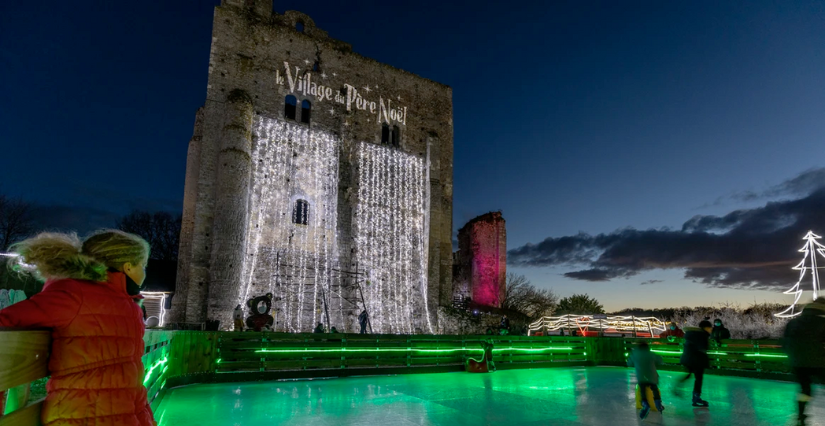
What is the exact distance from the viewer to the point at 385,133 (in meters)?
27.4

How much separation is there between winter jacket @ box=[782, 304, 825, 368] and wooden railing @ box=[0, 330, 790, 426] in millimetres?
3352

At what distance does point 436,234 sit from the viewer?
27.7 m

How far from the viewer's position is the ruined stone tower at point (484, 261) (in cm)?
3698

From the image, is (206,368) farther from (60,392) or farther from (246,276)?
(246,276)

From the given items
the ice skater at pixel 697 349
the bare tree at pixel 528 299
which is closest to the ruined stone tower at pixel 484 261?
the bare tree at pixel 528 299

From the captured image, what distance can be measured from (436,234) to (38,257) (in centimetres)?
2596

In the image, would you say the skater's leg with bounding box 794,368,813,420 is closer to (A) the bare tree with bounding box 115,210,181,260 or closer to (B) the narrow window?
(B) the narrow window

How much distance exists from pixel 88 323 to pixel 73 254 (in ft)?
0.94

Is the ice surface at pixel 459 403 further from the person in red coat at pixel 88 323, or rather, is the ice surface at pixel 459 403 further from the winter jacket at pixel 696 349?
the person in red coat at pixel 88 323

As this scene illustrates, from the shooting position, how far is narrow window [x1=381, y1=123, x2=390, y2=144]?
88.7 ft

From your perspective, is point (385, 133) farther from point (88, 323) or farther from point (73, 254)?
point (88, 323)

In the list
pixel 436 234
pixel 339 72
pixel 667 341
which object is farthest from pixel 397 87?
pixel 667 341

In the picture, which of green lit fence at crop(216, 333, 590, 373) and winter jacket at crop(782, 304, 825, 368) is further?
green lit fence at crop(216, 333, 590, 373)

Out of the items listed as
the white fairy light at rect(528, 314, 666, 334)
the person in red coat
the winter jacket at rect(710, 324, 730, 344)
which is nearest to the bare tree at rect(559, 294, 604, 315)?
the white fairy light at rect(528, 314, 666, 334)
